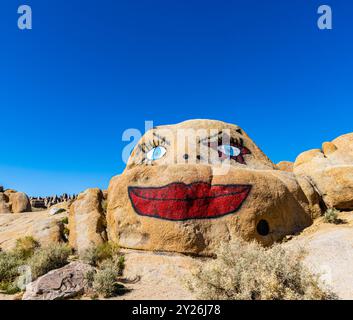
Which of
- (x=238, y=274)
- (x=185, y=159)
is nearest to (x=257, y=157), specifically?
(x=185, y=159)

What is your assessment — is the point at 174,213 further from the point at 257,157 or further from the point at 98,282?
the point at 257,157

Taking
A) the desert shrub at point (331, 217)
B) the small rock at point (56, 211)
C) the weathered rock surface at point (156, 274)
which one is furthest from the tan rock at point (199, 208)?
the small rock at point (56, 211)

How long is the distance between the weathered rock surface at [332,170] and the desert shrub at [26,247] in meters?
16.6

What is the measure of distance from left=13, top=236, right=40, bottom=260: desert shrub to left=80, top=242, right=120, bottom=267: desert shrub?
339 centimetres

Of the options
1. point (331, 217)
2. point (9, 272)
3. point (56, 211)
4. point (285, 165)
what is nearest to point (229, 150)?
point (331, 217)

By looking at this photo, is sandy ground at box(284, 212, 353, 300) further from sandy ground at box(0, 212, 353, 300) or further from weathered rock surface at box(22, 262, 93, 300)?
weathered rock surface at box(22, 262, 93, 300)

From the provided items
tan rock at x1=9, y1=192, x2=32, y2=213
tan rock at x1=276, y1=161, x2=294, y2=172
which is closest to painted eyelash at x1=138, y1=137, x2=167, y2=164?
tan rock at x1=276, y1=161, x2=294, y2=172

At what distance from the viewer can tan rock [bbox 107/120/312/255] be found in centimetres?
1295

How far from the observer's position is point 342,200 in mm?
15883

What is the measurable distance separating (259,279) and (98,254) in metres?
8.31

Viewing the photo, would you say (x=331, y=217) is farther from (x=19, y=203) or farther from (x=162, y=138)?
(x=19, y=203)

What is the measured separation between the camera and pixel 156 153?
18.2 metres

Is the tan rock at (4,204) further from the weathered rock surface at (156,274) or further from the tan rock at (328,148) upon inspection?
the tan rock at (328,148)
